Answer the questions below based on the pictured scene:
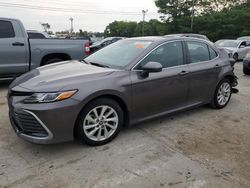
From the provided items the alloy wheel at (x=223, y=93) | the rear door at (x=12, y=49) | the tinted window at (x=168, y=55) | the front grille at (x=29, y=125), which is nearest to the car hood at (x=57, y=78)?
the front grille at (x=29, y=125)

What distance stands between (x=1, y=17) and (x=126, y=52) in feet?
13.1

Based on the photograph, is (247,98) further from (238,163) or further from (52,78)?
(52,78)

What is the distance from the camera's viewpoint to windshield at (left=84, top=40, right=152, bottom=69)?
389 centimetres

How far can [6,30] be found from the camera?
634 cm

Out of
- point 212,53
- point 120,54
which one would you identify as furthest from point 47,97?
point 212,53

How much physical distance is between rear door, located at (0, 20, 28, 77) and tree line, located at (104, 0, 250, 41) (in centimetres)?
3370

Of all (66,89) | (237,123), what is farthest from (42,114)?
(237,123)

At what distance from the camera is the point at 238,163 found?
3.14 meters

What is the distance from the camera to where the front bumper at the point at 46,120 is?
2.99 metres

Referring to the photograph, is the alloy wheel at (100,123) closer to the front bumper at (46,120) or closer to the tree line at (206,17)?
the front bumper at (46,120)

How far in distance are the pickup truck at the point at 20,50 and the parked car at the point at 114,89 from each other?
2758 mm

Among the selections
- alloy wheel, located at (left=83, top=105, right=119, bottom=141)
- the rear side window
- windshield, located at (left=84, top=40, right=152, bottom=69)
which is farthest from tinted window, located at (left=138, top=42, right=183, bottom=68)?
the rear side window

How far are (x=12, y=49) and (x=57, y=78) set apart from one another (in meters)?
3.65

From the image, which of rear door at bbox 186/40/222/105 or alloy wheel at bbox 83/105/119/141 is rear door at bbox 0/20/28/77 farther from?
rear door at bbox 186/40/222/105
